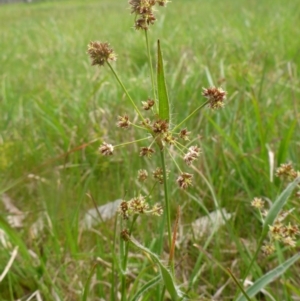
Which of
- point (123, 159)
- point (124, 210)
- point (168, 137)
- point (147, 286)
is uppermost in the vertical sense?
point (168, 137)

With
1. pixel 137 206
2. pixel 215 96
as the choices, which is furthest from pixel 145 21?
pixel 137 206

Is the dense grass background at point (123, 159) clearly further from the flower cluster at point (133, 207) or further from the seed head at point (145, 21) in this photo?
the seed head at point (145, 21)

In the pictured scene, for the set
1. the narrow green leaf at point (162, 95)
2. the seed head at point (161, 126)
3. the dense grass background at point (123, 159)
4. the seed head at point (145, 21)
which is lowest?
the dense grass background at point (123, 159)

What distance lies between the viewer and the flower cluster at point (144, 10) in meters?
0.74

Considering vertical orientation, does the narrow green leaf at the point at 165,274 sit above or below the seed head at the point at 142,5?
below

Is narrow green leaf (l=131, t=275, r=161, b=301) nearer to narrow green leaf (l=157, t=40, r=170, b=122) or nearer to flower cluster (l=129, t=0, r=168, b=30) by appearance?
narrow green leaf (l=157, t=40, r=170, b=122)

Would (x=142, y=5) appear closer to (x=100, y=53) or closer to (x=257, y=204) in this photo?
(x=100, y=53)

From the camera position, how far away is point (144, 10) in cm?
74

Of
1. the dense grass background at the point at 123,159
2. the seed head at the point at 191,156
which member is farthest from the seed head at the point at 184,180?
the dense grass background at the point at 123,159

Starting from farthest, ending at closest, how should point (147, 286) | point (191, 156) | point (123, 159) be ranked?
point (123, 159)
point (147, 286)
point (191, 156)

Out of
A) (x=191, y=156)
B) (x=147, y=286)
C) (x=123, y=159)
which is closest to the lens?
(x=191, y=156)

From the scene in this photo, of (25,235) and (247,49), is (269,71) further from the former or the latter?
(25,235)

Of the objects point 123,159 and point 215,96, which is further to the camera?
point 123,159

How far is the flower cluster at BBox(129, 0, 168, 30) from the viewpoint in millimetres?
736
